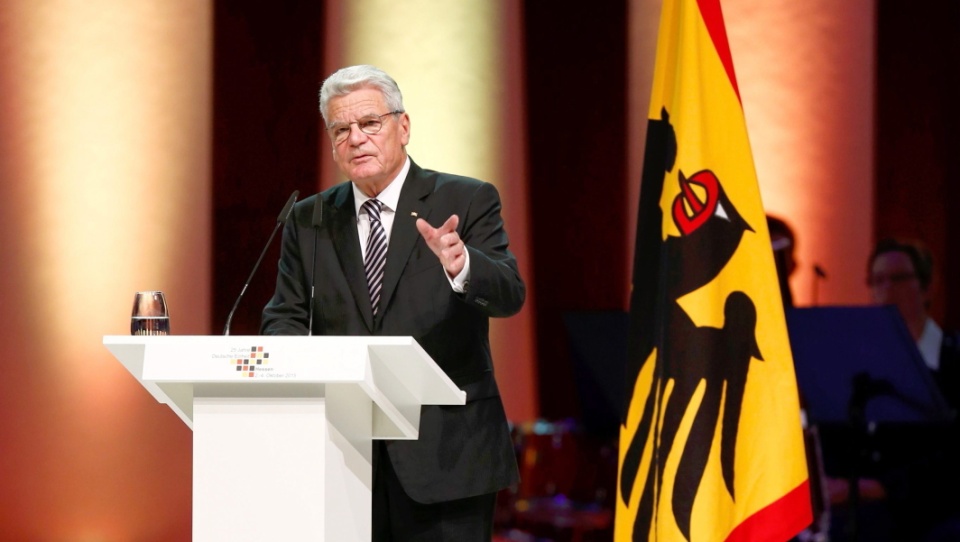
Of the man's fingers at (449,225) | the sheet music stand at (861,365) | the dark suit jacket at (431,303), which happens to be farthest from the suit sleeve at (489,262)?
the sheet music stand at (861,365)

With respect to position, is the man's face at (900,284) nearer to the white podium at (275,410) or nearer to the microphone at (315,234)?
the microphone at (315,234)

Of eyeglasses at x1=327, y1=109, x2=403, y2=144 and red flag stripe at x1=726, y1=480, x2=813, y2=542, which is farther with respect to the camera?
red flag stripe at x1=726, y1=480, x2=813, y2=542

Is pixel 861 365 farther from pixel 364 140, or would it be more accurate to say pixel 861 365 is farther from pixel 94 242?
pixel 94 242

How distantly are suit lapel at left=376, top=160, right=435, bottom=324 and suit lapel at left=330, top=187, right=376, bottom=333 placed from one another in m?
0.03

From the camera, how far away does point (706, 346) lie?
114 inches

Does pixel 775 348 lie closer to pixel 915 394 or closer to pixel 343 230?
pixel 915 394

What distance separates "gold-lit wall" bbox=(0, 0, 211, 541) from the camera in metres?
4.36

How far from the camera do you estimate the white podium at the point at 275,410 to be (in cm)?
183

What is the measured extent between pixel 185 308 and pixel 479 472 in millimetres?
2547

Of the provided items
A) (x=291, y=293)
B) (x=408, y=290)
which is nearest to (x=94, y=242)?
(x=291, y=293)

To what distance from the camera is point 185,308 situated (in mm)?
4465

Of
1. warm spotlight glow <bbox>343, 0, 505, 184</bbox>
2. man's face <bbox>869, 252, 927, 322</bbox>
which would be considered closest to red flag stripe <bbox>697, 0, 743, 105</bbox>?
man's face <bbox>869, 252, 927, 322</bbox>

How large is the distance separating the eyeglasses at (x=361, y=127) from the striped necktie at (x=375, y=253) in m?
0.15

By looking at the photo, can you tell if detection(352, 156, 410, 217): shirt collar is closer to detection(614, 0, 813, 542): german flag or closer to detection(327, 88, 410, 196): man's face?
detection(327, 88, 410, 196): man's face
